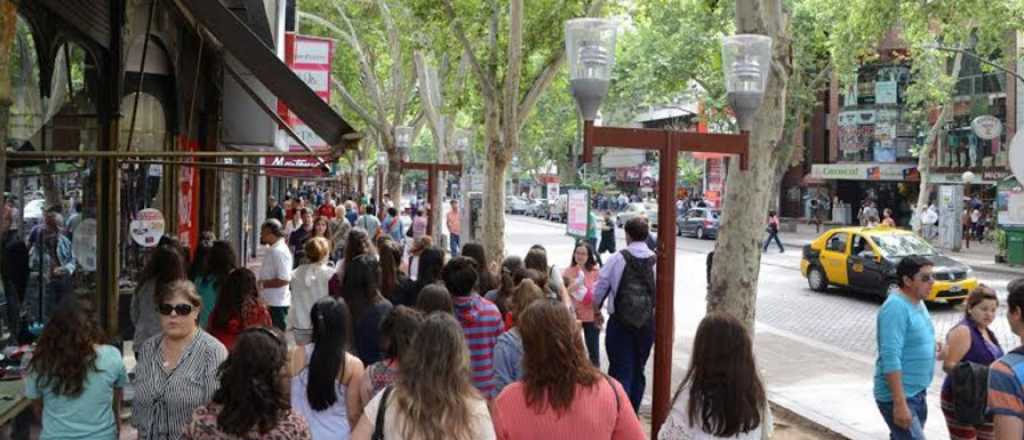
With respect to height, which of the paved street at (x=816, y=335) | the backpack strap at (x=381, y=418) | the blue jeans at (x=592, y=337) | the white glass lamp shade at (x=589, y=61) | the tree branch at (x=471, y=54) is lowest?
the paved street at (x=816, y=335)

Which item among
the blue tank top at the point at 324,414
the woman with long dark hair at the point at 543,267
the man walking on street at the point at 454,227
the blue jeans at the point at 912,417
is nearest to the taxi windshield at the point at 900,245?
the man walking on street at the point at 454,227

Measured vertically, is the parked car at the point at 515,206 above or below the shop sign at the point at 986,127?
below

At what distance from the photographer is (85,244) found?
8.44 metres

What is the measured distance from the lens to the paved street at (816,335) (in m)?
8.50

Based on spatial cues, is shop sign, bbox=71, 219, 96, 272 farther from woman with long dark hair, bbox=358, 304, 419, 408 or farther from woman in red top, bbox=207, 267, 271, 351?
woman with long dark hair, bbox=358, 304, 419, 408

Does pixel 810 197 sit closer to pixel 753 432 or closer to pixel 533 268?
pixel 533 268

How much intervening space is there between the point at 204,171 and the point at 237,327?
25.7 ft

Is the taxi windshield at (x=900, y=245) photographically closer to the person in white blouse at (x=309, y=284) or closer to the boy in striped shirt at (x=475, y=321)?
the person in white blouse at (x=309, y=284)

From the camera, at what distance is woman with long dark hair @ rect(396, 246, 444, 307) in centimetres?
675

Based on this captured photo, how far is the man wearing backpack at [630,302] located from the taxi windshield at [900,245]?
10.7 metres

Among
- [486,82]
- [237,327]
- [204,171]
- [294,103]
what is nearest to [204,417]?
[237,327]

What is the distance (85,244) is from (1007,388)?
774 centimetres

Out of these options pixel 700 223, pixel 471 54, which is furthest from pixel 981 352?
pixel 700 223

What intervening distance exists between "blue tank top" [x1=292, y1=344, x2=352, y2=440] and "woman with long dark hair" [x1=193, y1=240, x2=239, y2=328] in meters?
3.15
